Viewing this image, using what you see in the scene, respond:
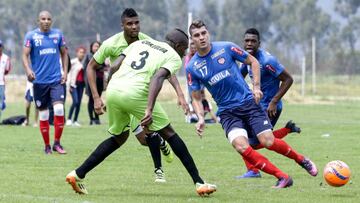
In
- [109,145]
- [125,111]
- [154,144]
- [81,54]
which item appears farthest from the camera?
[81,54]

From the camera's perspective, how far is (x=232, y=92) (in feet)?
39.3

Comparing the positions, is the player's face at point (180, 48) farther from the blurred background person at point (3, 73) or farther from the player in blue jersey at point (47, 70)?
the blurred background person at point (3, 73)

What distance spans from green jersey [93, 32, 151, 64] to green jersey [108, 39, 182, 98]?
0.90m

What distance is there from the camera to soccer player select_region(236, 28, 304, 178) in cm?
1323

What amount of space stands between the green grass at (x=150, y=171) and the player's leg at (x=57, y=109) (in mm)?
297

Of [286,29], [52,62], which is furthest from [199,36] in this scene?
[286,29]

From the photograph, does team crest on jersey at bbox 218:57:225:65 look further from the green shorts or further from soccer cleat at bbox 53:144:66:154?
soccer cleat at bbox 53:144:66:154

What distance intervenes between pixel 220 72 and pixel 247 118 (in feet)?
2.33

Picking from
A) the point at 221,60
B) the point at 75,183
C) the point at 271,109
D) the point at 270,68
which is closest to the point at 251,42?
the point at 270,68

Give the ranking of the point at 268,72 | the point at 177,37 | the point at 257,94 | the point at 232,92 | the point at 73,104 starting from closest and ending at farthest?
the point at 177,37
the point at 257,94
the point at 232,92
the point at 268,72
the point at 73,104

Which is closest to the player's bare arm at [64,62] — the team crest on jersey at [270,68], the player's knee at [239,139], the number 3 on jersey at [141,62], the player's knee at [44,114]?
the player's knee at [44,114]

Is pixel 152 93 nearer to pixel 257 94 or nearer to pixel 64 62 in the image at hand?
pixel 257 94

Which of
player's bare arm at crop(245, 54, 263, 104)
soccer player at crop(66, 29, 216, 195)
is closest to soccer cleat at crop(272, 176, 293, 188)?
player's bare arm at crop(245, 54, 263, 104)

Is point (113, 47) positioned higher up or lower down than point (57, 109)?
higher up
